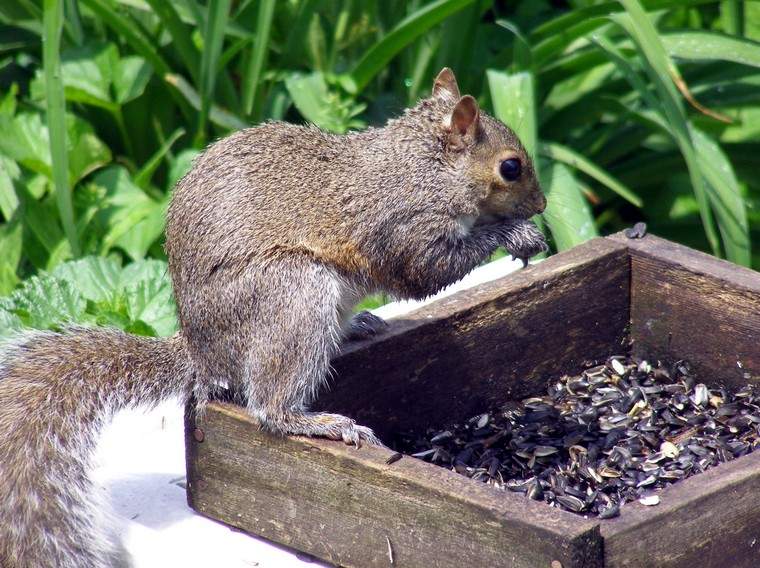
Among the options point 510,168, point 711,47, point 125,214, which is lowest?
point 125,214

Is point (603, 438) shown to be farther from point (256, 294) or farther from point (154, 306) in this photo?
point (154, 306)

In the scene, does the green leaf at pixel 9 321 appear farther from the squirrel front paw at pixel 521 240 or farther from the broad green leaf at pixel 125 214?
the squirrel front paw at pixel 521 240

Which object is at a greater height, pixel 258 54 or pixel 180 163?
pixel 258 54

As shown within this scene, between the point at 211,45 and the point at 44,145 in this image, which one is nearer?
Answer: the point at 211,45

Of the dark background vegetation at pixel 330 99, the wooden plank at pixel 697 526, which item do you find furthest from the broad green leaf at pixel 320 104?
the wooden plank at pixel 697 526

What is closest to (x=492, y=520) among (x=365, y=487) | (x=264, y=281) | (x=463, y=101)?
(x=365, y=487)

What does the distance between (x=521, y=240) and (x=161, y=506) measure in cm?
68

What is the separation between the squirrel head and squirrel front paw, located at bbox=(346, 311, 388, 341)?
0.86ft

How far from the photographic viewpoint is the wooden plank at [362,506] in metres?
1.45

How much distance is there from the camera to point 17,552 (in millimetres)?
1656

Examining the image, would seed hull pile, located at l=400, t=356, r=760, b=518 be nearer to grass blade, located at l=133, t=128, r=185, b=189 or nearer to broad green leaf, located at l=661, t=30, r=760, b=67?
broad green leaf, located at l=661, t=30, r=760, b=67

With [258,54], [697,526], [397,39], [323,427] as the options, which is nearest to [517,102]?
[397,39]

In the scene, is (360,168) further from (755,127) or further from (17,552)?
(755,127)

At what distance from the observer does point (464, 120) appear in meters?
2.02
